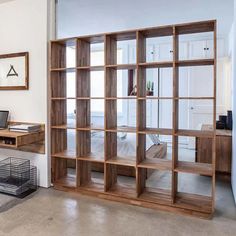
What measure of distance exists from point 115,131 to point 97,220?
91cm

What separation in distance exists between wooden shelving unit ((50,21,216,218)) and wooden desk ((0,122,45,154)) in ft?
A: 0.50

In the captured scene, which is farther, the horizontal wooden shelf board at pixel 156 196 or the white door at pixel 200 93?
the white door at pixel 200 93

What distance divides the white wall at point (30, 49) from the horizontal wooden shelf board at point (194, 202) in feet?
5.31

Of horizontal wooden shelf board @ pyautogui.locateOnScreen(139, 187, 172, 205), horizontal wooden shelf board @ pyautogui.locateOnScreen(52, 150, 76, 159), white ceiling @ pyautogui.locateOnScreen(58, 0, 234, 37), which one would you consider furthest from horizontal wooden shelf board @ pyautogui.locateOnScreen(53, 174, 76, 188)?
white ceiling @ pyautogui.locateOnScreen(58, 0, 234, 37)

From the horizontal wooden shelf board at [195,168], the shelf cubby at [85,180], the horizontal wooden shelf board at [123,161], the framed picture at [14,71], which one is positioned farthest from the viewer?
the framed picture at [14,71]

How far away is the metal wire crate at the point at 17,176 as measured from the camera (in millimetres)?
2906

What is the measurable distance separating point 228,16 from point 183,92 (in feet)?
5.92

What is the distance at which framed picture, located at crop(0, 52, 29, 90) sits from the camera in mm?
3105

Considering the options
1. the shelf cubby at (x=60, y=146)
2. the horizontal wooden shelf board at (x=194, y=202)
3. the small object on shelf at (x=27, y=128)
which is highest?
the small object on shelf at (x=27, y=128)

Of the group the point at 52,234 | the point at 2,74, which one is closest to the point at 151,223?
the point at 52,234

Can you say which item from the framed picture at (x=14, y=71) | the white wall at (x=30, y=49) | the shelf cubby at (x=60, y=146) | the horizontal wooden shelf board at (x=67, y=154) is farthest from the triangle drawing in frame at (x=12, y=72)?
the horizontal wooden shelf board at (x=67, y=154)

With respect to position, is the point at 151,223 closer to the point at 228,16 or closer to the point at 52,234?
the point at 52,234

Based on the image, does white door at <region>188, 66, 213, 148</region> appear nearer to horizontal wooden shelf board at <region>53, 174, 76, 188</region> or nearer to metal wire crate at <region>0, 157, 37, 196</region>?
horizontal wooden shelf board at <region>53, 174, 76, 188</region>

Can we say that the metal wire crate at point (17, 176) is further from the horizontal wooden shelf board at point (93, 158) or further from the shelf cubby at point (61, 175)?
the horizontal wooden shelf board at point (93, 158)
